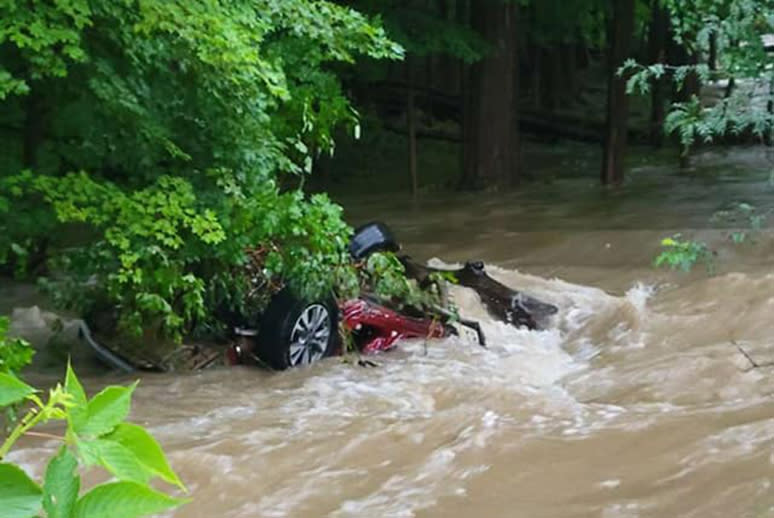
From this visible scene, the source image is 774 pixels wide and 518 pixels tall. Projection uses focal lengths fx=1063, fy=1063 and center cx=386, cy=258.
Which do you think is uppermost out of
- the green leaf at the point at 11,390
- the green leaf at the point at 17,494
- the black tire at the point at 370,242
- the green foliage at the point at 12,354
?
the green leaf at the point at 11,390

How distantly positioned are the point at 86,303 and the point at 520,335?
347 cm

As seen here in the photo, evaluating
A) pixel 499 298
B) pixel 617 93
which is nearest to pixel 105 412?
pixel 499 298

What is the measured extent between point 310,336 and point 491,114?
10.5 meters

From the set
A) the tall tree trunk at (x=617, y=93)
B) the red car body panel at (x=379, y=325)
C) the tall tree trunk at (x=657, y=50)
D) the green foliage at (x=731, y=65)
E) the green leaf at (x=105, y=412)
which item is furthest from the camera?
the tall tree trunk at (x=657, y=50)

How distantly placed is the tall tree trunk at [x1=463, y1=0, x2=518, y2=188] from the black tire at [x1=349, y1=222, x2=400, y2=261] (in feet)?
29.4

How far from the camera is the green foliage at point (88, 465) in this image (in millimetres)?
1146

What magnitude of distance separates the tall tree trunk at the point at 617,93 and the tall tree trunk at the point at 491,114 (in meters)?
1.66

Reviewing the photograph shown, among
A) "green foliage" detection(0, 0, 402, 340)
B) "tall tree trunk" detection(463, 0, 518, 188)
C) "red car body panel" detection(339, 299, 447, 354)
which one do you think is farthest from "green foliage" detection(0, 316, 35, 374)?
"tall tree trunk" detection(463, 0, 518, 188)

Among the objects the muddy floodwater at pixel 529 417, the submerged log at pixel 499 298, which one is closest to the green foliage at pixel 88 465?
the muddy floodwater at pixel 529 417

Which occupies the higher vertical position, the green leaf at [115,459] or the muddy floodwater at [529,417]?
the green leaf at [115,459]

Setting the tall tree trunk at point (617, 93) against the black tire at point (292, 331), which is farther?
the tall tree trunk at point (617, 93)

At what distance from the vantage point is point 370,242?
27.6ft

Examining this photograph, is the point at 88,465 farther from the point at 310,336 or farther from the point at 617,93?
the point at 617,93

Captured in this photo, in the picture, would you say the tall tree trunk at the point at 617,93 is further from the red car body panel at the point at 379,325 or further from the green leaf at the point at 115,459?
the green leaf at the point at 115,459
